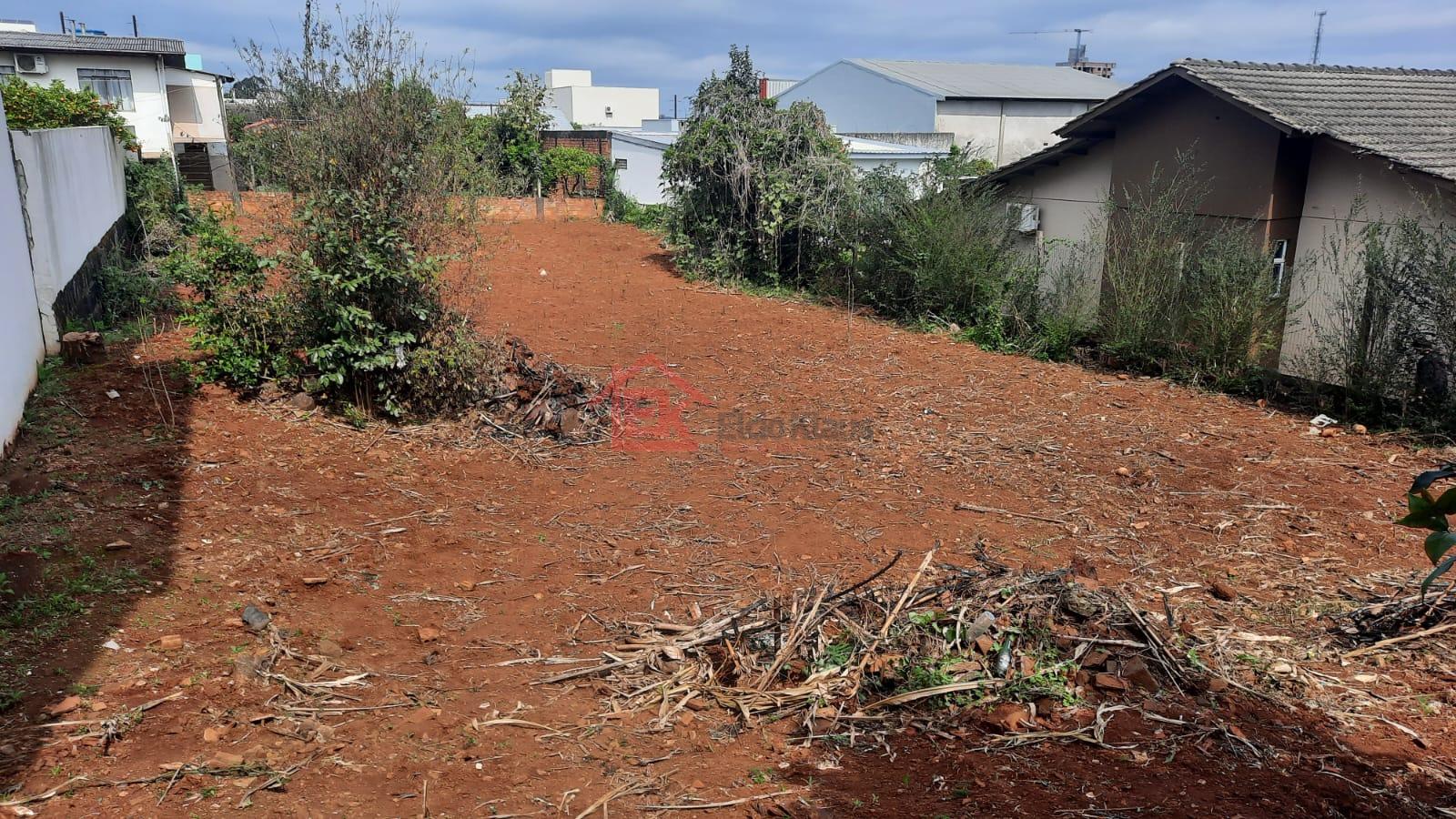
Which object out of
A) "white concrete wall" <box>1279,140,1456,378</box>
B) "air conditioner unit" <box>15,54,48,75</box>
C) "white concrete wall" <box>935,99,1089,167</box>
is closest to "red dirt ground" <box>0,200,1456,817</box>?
"white concrete wall" <box>1279,140,1456,378</box>

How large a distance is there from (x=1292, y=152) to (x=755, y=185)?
26.6ft

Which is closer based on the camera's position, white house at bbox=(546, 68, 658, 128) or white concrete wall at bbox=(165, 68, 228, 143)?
white concrete wall at bbox=(165, 68, 228, 143)

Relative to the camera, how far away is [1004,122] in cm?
3108

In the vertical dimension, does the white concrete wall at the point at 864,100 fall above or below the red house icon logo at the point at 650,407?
above

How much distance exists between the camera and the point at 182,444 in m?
6.48

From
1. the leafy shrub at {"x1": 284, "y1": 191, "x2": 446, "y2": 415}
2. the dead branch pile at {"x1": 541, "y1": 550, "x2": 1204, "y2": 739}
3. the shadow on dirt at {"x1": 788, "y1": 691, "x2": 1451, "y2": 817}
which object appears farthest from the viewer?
the leafy shrub at {"x1": 284, "y1": 191, "x2": 446, "y2": 415}

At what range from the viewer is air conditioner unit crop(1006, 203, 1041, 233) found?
13.5 m

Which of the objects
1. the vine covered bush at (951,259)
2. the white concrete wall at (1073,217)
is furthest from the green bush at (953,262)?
the white concrete wall at (1073,217)

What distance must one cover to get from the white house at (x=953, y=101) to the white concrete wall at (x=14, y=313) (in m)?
23.4

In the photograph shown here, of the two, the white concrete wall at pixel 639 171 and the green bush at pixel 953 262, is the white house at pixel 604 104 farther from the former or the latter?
the green bush at pixel 953 262

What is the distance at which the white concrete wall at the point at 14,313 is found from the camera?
6.00 m

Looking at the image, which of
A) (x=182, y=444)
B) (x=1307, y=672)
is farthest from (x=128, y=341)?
(x=1307, y=672)

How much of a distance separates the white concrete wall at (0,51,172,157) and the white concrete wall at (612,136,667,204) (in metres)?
12.9

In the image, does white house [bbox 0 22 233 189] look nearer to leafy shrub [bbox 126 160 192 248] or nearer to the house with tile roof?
leafy shrub [bbox 126 160 192 248]
